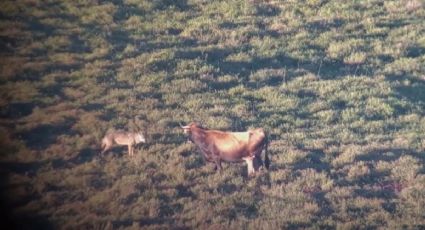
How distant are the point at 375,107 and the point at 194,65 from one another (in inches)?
180

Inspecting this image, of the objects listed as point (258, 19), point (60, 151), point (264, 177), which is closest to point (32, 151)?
point (60, 151)

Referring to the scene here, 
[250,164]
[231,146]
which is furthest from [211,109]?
[250,164]

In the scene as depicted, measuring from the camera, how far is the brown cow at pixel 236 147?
12081mm

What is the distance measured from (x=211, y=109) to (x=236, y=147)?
2.55 metres

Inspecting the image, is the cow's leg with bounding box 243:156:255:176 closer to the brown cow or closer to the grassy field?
the brown cow

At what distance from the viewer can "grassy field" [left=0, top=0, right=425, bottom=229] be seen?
35.9 feet

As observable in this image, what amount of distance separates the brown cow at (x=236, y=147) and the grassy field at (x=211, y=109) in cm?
22

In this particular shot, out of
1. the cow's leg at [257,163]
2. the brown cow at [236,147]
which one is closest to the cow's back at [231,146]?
the brown cow at [236,147]

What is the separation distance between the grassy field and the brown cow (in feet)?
0.73

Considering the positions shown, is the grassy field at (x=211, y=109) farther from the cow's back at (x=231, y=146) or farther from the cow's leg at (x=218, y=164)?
the cow's back at (x=231, y=146)

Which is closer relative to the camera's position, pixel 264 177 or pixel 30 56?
pixel 264 177

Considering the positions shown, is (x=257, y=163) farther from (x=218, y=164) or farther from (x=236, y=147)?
(x=218, y=164)

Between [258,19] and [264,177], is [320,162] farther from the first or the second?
[258,19]

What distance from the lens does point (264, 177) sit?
11906mm
